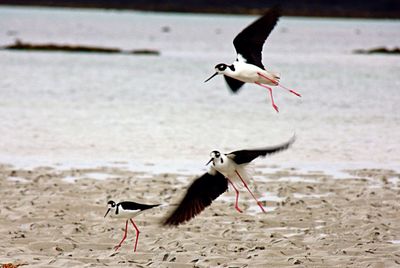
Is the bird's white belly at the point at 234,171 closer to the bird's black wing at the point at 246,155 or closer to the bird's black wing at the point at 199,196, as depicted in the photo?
the bird's black wing at the point at 246,155

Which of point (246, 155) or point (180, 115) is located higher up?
point (246, 155)

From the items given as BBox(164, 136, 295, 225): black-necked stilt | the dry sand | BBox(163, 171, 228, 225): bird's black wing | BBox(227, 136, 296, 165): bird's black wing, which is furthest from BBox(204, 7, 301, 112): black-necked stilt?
the dry sand

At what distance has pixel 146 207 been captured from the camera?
9.31 m

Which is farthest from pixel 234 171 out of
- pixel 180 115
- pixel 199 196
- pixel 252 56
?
pixel 180 115

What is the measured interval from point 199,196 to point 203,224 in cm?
331

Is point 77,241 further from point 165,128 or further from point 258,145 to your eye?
point 165,128

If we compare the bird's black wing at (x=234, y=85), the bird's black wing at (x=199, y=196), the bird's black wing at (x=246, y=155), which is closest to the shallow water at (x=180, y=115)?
the bird's black wing at (x=199, y=196)

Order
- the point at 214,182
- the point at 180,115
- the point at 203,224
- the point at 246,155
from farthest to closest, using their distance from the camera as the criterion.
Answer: the point at 180,115 < the point at 203,224 < the point at 214,182 < the point at 246,155

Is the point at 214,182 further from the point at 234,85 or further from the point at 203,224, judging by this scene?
the point at 203,224

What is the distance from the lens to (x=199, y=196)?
8.55 meters

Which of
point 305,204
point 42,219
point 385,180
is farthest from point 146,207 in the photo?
point 385,180

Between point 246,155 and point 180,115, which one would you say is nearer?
point 246,155

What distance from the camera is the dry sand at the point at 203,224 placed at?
998 centimetres

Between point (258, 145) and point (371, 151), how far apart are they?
2.40 m
